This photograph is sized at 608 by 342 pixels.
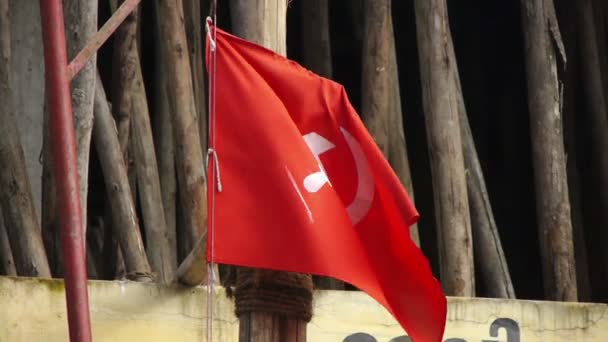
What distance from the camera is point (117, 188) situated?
22.2 feet

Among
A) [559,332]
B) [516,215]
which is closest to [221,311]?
[559,332]

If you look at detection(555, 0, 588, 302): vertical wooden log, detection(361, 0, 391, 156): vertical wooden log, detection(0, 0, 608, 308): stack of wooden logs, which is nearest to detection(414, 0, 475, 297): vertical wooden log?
detection(0, 0, 608, 308): stack of wooden logs

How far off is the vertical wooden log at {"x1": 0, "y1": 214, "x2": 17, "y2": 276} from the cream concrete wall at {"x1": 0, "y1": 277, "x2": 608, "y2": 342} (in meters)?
1.07

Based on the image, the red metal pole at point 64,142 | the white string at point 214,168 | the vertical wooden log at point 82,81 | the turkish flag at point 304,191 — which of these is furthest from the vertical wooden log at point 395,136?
the red metal pole at point 64,142

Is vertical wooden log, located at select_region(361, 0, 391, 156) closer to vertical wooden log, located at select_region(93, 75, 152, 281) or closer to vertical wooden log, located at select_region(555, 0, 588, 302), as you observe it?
vertical wooden log, located at select_region(93, 75, 152, 281)

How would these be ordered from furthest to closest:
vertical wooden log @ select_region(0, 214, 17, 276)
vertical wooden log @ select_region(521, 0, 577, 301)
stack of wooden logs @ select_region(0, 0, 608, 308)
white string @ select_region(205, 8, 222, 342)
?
vertical wooden log @ select_region(521, 0, 577, 301), vertical wooden log @ select_region(0, 214, 17, 276), stack of wooden logs @ select_region(0, 0, 608, 308), white string @ select_region(205, 8, 222, 342)

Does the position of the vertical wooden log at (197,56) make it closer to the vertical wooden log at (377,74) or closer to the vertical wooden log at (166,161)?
the vertical wooden log at (166,161)

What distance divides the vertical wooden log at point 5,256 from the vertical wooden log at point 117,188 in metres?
0.44

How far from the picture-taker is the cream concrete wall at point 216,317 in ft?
18.7

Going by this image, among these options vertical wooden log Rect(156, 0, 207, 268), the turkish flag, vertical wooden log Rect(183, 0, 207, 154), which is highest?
vertical wooden log Rect(183, 0, 207, 154)

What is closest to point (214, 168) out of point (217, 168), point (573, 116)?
point (217, 168)

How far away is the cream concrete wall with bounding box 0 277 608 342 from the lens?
18.7 feet

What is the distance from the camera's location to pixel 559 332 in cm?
638

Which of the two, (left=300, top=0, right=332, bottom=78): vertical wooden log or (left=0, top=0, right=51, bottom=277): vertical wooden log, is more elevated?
(left=300, top=0, right=332, bottom=78): vertical wooden log
